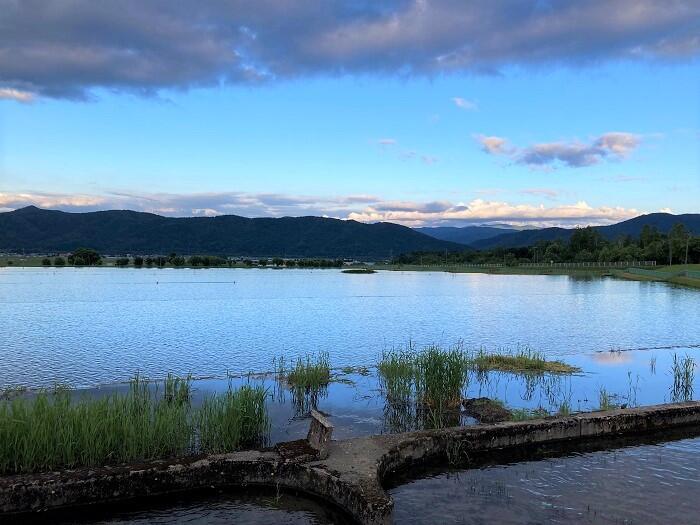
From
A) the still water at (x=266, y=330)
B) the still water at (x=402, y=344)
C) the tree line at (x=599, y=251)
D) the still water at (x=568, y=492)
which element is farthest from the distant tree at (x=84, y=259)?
the still water at (x=568, y=492)

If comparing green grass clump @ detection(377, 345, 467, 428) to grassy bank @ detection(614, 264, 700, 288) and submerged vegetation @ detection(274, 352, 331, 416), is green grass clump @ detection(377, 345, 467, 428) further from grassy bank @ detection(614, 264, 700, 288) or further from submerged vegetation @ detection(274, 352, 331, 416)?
grassy bank @ detection(614, 264, 700, 288)

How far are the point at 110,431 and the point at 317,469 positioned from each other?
358 centimetres

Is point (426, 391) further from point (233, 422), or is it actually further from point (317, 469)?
point (317, 469)

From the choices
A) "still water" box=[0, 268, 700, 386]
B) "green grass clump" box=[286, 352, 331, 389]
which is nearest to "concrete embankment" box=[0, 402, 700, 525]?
"green grass clump" box=[286, 352, 331, 389]

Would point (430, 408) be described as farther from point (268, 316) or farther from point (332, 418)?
point (268, 316)

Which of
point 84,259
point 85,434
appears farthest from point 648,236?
point 85,434

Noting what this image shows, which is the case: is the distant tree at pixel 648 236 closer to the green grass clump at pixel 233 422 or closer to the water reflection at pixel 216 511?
the green grass clump at pixel 233 422

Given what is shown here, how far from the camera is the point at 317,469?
8297 mm

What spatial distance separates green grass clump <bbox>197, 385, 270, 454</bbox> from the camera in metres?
9.73

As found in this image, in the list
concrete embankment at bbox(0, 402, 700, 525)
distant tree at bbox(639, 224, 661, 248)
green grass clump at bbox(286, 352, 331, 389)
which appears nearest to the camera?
concrete embankment at bbox(0, 402, 700, 525)

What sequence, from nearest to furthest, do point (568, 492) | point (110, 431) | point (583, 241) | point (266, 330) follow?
point (568, 492)
point (110, 431)
point (266, 330)
point (583, 241)

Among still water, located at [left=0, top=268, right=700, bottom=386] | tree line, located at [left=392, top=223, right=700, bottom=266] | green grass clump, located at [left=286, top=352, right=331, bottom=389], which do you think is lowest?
still water, located at [left=0, top=268, right=700, bottom=386]

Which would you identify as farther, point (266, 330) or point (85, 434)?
point (266, 330)

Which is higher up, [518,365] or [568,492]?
[568,492]
